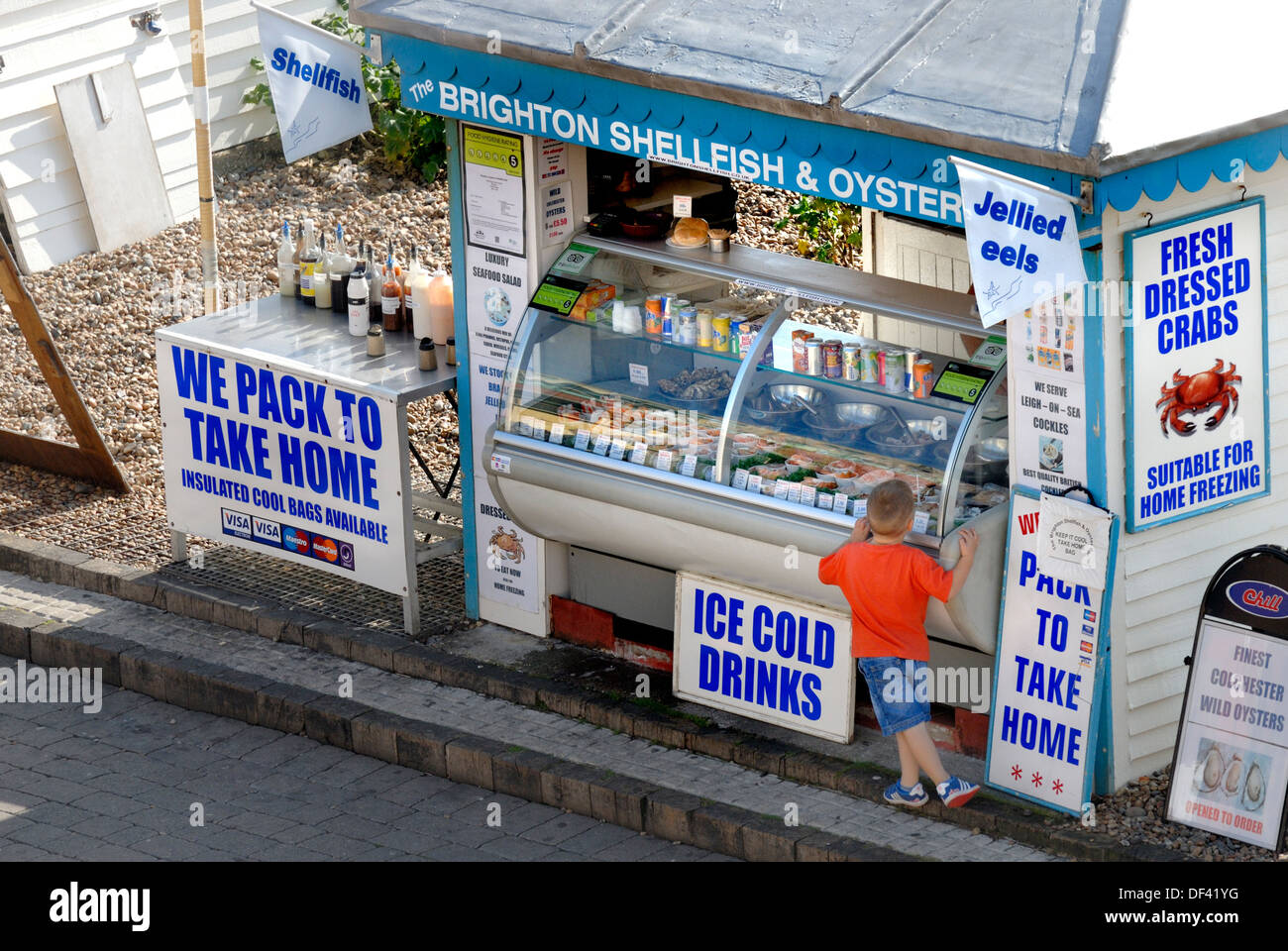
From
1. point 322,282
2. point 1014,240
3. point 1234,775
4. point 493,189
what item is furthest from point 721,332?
point 1234,775

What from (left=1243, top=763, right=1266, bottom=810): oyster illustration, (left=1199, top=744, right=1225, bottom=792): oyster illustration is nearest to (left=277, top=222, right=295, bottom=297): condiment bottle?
(left=1199, top=744, right=1225, bottom=792): oyster illustration

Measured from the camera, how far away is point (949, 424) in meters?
7.00

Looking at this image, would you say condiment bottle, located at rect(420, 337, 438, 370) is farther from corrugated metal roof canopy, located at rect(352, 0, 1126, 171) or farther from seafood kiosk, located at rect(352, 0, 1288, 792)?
corrugated metal roof canopy, located at rect(352, 0, 1126, 171)

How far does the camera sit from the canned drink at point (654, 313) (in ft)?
25.5

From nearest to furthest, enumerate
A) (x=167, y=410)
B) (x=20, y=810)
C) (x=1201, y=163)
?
(x=1201, y=163) < (x=20, y=810) < (x=167, y=410)

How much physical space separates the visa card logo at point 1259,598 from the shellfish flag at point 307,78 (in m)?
4.15

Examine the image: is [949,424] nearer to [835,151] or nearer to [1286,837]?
[835,151]

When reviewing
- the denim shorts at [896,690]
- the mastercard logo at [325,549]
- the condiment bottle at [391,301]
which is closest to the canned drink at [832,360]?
the denim shorts at [896,690]

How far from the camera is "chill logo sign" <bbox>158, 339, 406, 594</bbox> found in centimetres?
841

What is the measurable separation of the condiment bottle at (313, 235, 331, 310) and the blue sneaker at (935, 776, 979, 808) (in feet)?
13.6

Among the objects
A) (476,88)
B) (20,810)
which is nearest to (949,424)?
(476,88)

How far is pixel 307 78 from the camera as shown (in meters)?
8.01

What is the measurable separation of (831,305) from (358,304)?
8.55ft

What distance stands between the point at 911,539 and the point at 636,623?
5.91 feet
